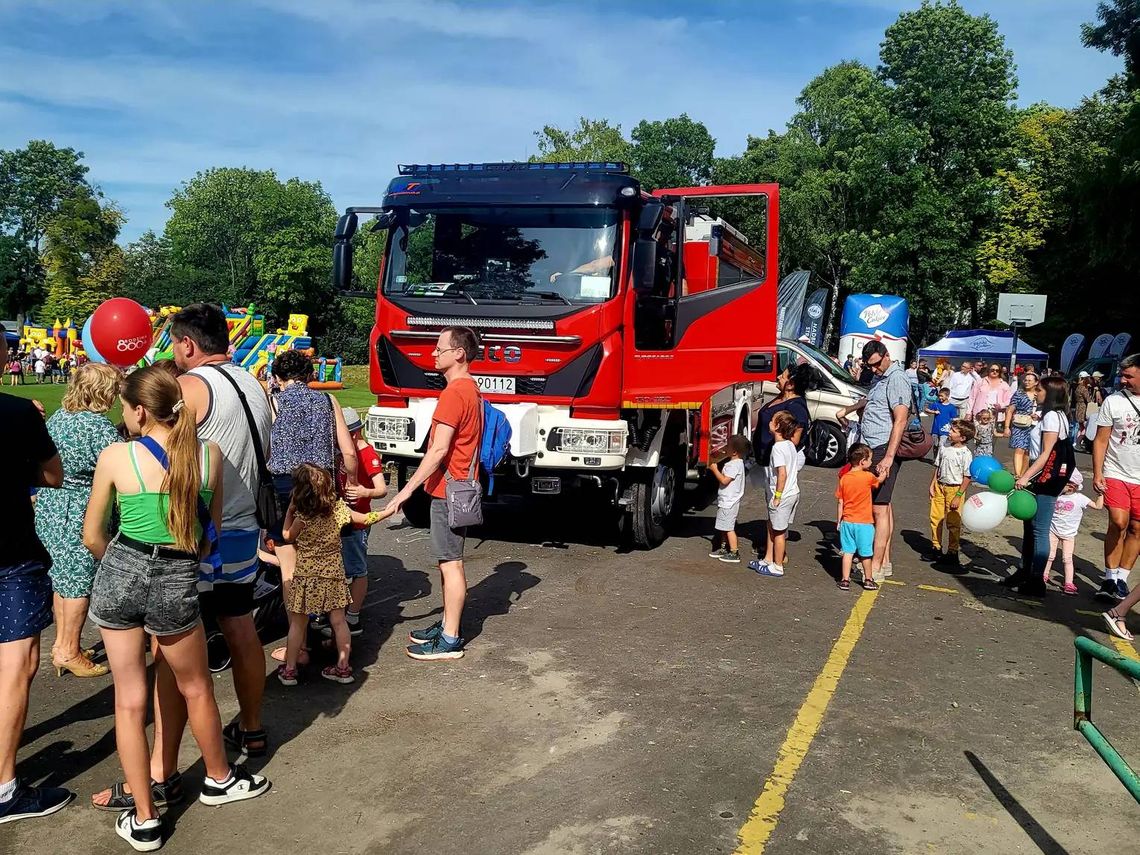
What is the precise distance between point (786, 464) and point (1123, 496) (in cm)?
242

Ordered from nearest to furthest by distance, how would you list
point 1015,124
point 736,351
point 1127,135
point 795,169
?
1. point 736,351
2. point 1127,135
3. point 1015,124
4. point 795,169

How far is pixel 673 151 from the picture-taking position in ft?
200

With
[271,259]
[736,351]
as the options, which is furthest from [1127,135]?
[271,259]

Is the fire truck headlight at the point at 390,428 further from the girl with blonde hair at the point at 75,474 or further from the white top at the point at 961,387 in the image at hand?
the white top at the point at 961,387

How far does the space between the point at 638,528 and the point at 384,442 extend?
236cm

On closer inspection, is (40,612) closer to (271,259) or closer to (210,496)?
(210,496)

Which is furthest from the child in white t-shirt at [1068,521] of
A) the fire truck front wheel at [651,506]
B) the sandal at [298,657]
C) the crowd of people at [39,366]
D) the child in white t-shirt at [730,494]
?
the crowd of people at [39,366]

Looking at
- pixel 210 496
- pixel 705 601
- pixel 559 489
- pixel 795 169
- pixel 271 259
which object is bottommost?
pixel 705 601

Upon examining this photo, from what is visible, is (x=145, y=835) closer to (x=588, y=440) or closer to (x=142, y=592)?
(x=142, y=592)

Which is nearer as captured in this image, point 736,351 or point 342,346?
point 736,351

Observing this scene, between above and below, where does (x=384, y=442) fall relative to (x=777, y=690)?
above

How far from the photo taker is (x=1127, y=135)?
69.5 feet

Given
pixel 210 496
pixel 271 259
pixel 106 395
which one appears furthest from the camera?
pixel 271 259

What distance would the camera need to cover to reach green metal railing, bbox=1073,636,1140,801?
10.2ft
